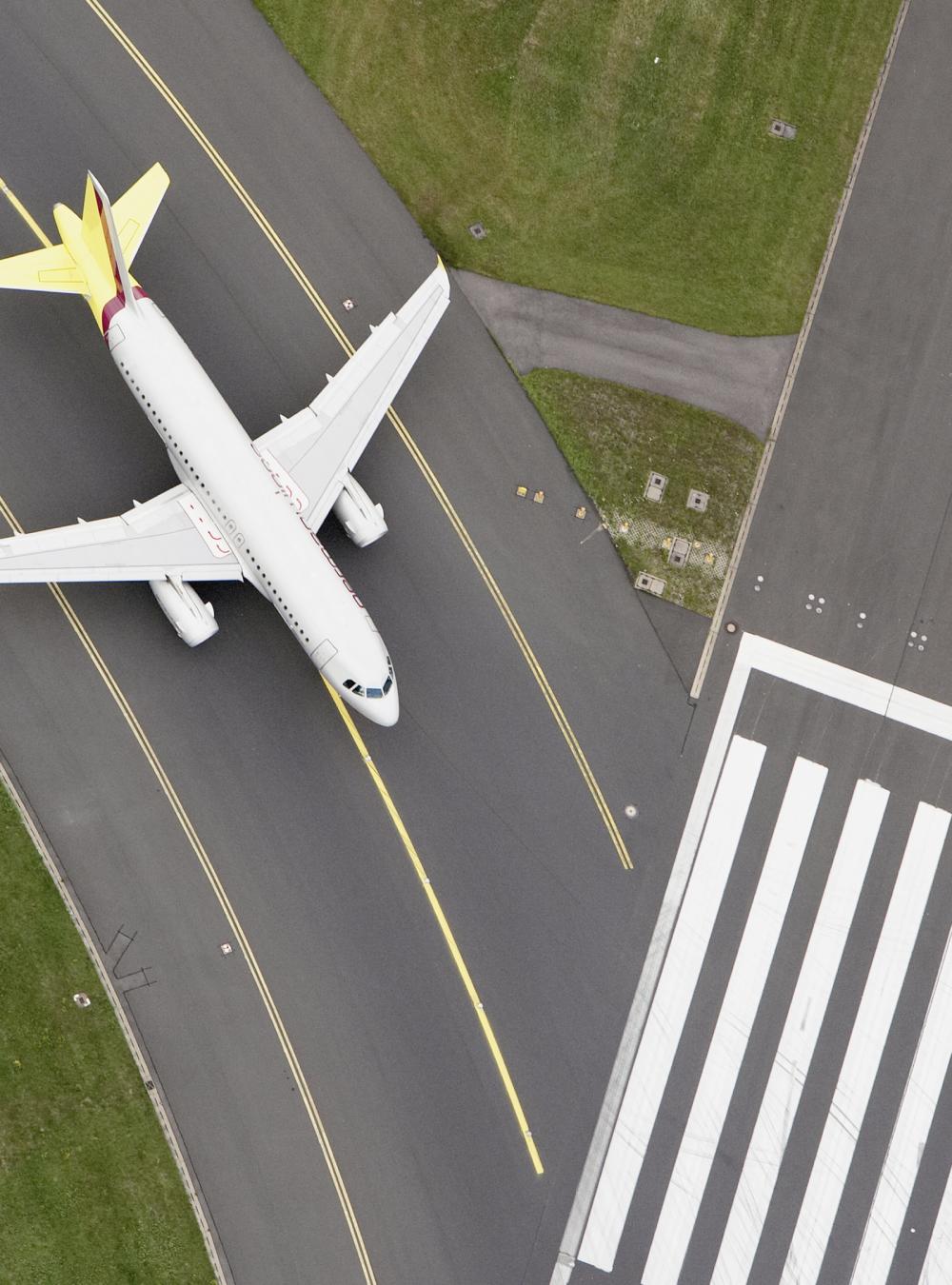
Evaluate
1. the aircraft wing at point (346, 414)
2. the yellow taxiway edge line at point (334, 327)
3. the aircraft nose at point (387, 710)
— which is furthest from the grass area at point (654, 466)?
the aircraft nose at point (387, 710)

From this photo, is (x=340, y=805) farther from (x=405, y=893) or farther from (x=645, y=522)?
(x=645, y=522)

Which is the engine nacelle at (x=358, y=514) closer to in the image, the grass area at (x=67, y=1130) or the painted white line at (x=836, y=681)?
the painted white line at (x=836, y=681)

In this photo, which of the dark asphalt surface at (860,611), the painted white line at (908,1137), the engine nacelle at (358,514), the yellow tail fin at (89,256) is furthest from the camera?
the dark asphalt surface at (860,611)

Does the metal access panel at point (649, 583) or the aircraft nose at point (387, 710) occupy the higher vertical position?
the metal access panel at point (649, 583)

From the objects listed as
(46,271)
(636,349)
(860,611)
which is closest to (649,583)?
(860,611)

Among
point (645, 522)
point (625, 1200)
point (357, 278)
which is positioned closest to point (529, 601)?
point (645, 522)

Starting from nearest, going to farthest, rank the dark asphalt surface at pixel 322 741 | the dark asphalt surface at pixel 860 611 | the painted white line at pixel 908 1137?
the dark asphalt surface at pixel 322 741
the painted white line at pixel 908 1137
the dark asphalt surface at pixel 860 611
